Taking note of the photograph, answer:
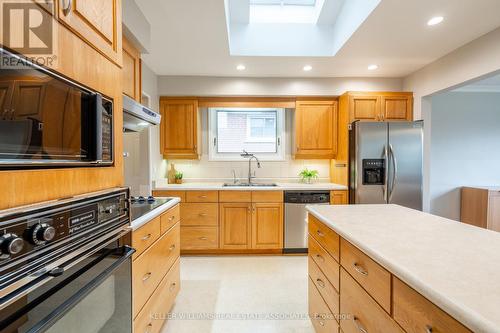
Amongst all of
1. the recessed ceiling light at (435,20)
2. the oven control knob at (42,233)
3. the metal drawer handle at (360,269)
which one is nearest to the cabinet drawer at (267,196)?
the metal drawer handle at (360,269)

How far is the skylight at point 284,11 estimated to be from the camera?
2670mm

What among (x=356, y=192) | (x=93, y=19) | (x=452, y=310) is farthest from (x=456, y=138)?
(x=93, y=19)

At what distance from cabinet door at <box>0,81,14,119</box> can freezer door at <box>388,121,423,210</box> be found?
3.31 m

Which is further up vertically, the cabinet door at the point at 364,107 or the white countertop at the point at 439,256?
the cabinet door at the point at 364,107

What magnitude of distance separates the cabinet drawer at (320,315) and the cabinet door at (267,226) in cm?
134

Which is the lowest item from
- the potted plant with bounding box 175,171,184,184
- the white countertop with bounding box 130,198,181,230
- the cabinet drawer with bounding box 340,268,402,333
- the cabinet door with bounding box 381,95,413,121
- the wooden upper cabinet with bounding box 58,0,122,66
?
the cabinet drawer with bounding box 340,268,402,333

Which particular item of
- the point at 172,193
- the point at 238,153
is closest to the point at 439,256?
the point at 172,193

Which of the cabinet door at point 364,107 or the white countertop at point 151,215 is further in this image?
the cabinet door at point 364,107

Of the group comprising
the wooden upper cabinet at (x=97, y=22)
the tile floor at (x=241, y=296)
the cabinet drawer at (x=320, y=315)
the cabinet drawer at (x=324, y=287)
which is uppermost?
the wooden upper cabinet at (x=97, y=22)

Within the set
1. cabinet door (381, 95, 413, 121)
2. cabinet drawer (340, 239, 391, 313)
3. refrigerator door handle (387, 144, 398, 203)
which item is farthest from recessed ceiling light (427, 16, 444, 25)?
cabinet drawer (340, 239, 391, 313)

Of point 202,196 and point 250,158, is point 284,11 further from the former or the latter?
point 202,196

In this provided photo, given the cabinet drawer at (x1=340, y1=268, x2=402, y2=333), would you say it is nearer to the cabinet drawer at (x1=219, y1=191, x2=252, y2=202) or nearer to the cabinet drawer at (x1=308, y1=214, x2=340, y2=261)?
the cabinet drawer at (x1=308, y1=214, x2=340, y2=261)

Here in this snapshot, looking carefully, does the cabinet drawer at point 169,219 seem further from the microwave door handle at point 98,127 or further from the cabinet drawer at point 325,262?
the cabinet drawer at point 325,262

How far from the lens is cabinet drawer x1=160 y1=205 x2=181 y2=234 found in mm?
1744
